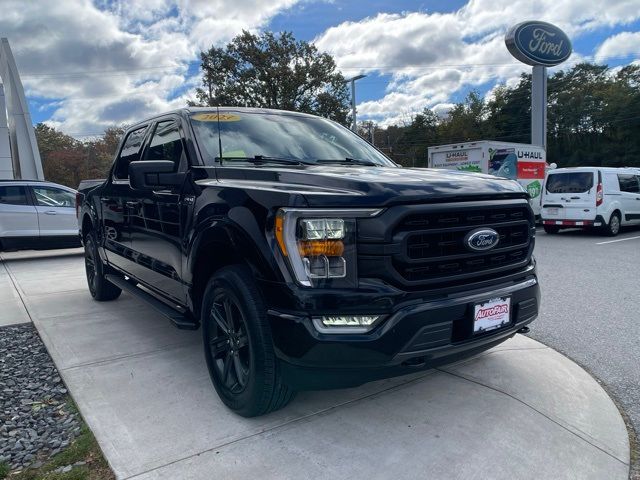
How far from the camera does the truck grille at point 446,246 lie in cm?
246

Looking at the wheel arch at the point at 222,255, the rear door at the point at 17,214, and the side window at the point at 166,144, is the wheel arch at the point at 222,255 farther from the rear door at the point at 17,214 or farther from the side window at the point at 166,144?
the rear door at the point at 17,214

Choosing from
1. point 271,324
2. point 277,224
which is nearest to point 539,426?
point 271,324

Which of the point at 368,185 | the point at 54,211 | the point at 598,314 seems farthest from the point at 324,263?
the point at 54,211

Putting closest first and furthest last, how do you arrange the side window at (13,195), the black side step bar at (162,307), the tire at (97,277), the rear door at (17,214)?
1. the black side step bar at (162,307)
2. the tire at (97,277)
3. the rear door at (17,214)
4. the side window at (13,195)

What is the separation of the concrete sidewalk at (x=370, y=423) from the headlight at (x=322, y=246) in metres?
0.97

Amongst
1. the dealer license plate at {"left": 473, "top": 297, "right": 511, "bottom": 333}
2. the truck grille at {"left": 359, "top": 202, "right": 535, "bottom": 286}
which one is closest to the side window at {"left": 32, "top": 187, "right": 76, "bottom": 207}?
the truck grille at {"left": 359, "top": 202, "right": 535, "bottom": 286}

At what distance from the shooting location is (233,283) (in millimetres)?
2773

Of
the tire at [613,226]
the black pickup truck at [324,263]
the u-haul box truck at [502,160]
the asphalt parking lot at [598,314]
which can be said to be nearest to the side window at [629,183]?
the tire at [613,226]

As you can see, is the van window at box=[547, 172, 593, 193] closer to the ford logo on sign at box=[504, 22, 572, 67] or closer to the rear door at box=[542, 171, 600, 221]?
the rear door at box=[542, 171, 600, 221]

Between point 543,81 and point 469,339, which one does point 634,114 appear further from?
point 469,339

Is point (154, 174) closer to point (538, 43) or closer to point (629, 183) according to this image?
point (629, 183)

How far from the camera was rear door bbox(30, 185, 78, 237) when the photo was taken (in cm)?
1054

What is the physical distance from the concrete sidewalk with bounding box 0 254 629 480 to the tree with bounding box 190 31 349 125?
89.7ft

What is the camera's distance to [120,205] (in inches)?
185
